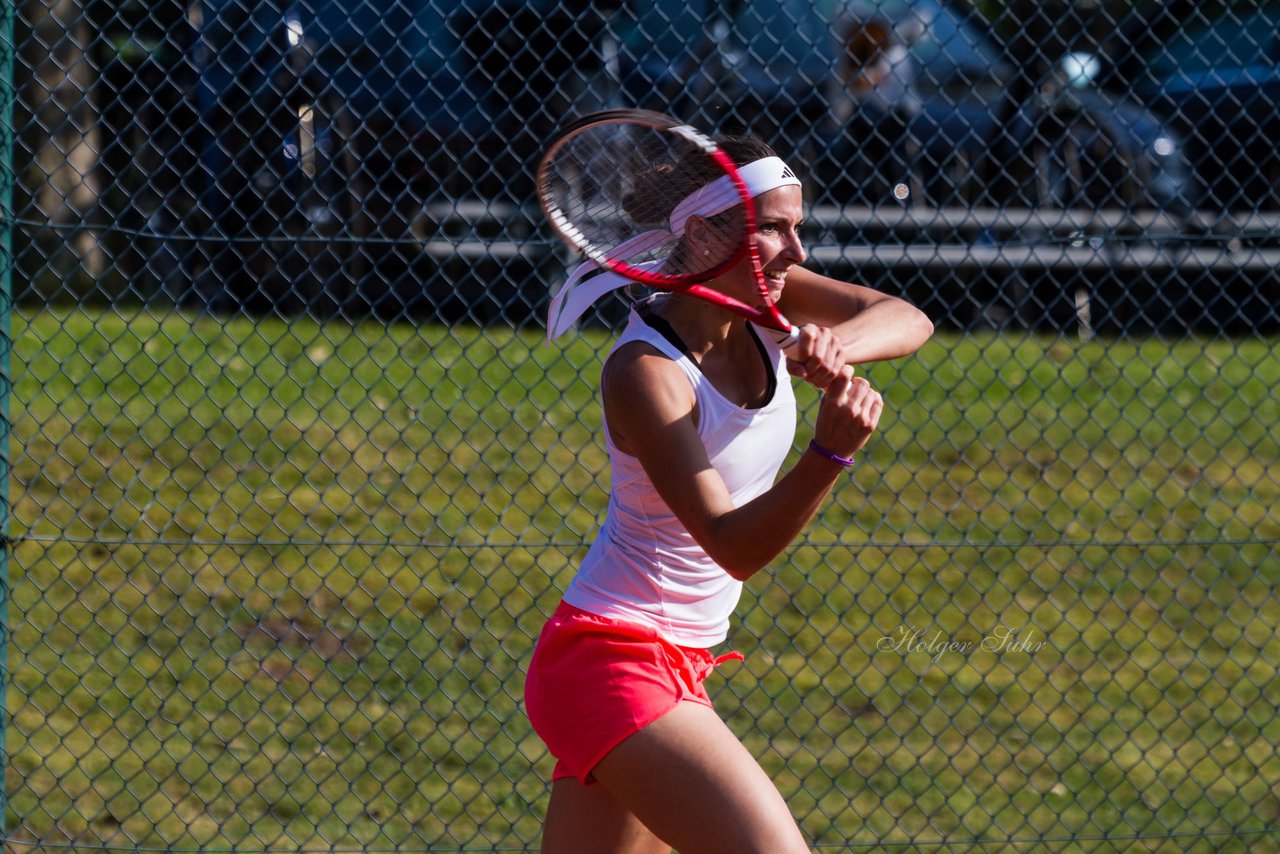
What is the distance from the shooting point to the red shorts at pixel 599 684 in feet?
7.72

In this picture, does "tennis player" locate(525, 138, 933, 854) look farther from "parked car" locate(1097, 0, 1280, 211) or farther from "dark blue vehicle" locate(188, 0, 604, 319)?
"parked car" locate(1097, 0, 1280, 211)

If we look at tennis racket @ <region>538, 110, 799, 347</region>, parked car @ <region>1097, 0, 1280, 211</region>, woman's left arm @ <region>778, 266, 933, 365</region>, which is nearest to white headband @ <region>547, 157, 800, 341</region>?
tennis racket @ <region>538, 110, 799, 347</region>

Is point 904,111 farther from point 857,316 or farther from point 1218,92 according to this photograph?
point 857,316

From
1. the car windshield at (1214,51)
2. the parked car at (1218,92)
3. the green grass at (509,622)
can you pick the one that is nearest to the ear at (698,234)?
the green grass at (509,622)

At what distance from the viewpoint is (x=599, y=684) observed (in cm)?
238

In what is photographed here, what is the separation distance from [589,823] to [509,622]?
233cm

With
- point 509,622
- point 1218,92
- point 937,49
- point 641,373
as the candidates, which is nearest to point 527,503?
point 509,622

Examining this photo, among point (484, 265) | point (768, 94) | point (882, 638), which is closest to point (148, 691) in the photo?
point (882, 638)

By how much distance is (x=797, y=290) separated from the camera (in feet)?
9.10

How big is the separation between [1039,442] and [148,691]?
133 inches

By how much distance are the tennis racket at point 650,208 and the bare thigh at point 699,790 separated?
0.62 m

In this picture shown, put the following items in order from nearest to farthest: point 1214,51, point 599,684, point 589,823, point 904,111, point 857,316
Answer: point 599,684, point 589,823, point 857,316, point 904,111, point 1214,51

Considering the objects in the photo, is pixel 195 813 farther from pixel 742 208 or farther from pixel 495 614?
pixel 742 208

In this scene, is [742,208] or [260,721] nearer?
[742,208]
